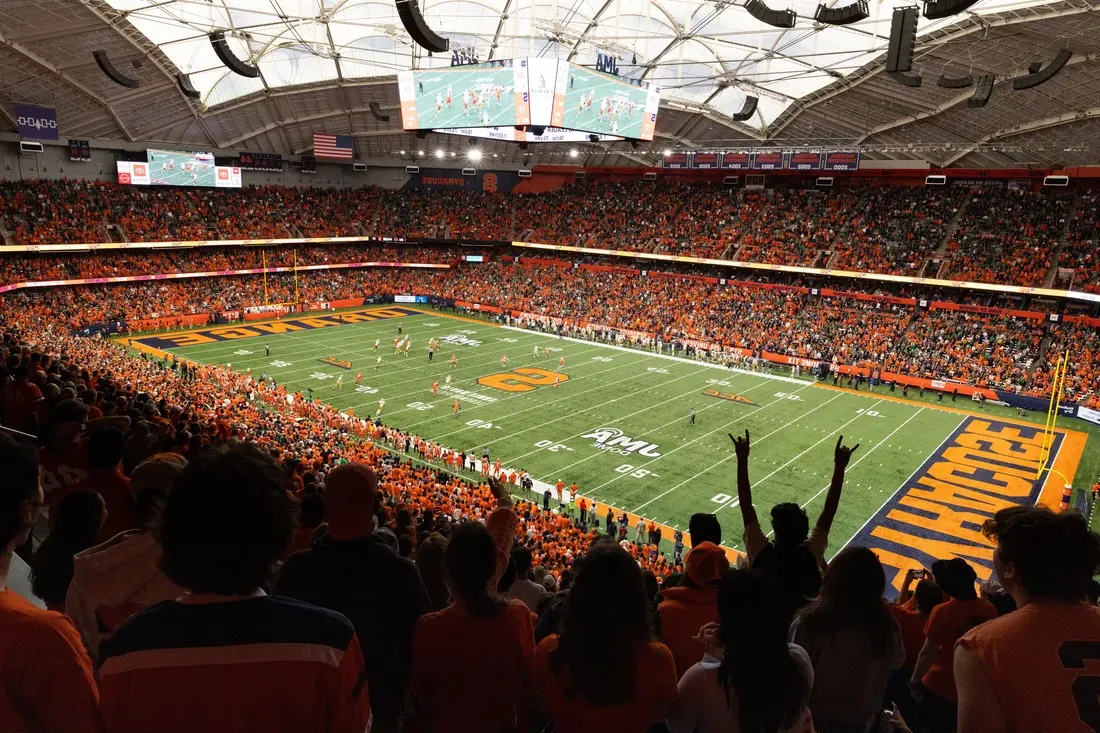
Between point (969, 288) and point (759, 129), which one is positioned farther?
point (759, 129)

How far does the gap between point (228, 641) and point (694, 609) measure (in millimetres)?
2836

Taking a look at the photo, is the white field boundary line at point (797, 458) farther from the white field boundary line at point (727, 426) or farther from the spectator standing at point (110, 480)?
the spectator standing at point (110, 480)

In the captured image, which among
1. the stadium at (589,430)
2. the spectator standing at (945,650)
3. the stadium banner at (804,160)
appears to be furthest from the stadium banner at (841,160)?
the spectator standing at (945,650)

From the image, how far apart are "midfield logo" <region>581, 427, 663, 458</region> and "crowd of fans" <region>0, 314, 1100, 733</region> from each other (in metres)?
21.6

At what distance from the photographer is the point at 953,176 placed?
155 feet

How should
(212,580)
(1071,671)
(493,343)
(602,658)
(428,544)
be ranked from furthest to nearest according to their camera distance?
1. (493,343)
2. (428,544)
3. (602,658)
4. (1071,671)
5. (212,580)

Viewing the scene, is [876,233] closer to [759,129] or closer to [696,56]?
[759,129]

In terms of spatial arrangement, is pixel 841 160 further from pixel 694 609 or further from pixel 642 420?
pixel 694 609

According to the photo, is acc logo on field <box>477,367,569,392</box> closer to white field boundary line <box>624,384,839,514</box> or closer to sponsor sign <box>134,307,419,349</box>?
white field boundary line <box>624,384,839,514</box>

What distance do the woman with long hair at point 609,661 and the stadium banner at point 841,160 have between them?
158 feet

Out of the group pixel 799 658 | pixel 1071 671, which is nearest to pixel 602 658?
pixel 799 658

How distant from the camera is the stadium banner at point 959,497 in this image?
66.4ft

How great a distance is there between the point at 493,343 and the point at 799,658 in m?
43.3

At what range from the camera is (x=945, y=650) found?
4.75 meters
